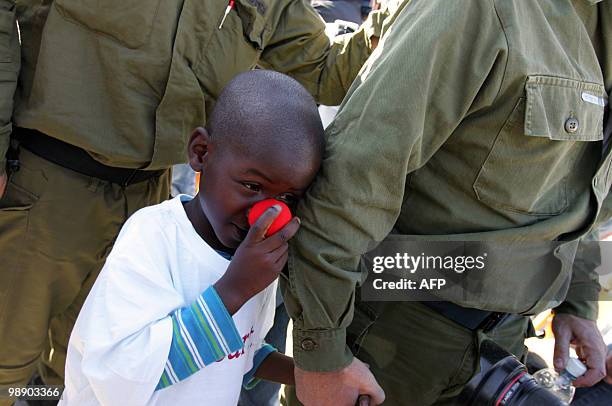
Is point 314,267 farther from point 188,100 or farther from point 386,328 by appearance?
point 188,100

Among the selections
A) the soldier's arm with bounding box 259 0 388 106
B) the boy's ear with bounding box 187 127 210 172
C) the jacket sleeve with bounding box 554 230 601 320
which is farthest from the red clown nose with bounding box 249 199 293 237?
the soldier's arm with bounding box 259 0 388 106

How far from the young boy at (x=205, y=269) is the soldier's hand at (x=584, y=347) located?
918mm

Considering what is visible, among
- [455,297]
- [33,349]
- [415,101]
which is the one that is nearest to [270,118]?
[415,101]

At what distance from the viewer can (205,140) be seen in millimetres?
1612

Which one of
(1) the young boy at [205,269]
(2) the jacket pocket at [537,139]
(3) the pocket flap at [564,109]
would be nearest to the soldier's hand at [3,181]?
(1) the young boy at [205,269]

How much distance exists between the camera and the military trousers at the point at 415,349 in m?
1.68

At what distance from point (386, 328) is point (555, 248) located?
48 centimetres

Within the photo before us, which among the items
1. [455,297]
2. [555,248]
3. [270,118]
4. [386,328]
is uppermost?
[270,118]

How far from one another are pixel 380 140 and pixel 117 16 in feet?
3.78

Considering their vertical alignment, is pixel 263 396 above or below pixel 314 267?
below

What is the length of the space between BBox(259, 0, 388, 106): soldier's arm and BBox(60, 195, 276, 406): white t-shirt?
1.10m

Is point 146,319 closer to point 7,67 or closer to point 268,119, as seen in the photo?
point 268,119

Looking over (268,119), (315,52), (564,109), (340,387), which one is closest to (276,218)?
(268,119)

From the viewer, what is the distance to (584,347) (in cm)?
193
